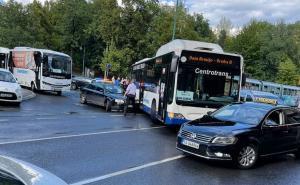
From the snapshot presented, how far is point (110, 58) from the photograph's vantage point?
54.7 m

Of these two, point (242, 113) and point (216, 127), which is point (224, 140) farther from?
point (242, 113)

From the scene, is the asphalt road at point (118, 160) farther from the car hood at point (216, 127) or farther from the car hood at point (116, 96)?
the car hood at point (116, 96)

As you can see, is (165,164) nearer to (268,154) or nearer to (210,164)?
(210,164)

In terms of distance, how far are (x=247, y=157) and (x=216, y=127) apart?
0.98 metres

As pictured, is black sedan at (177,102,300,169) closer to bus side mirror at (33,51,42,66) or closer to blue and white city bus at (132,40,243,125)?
blue and white city bus at (132,40,243,125)

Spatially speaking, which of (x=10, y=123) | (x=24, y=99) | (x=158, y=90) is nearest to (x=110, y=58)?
(x=24, y=99)

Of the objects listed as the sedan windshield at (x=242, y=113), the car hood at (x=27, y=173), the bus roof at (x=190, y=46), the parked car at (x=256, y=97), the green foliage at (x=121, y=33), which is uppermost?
the green foliage at (x=121, y=33)

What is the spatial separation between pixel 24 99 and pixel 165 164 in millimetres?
18479

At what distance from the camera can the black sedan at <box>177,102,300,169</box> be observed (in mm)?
10273

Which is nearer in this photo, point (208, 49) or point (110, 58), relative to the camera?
point (208, 49)

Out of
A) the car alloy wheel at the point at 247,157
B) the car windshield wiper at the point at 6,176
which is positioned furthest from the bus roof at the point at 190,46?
the car windshield wiper at the point at 6,176

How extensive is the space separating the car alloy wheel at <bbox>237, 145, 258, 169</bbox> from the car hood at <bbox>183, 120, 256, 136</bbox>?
0.47 meters

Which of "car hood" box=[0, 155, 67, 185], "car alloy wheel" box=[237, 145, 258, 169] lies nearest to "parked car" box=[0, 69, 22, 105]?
"car alloy wheel" box=[237, 145, 258, 169]

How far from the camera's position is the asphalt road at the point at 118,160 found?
28.6ft
